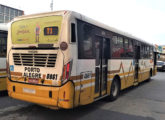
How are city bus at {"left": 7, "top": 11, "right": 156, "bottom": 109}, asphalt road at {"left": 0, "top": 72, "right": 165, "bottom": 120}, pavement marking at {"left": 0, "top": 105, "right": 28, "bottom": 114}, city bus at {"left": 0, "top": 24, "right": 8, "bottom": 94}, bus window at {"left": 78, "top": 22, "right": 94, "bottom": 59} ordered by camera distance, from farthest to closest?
city bus at {"left": 0, "top": 24, "right": 8, "bottom": 94}
pavement marking at {"left": 0, "top": 105, "right": 28, "bottom": 114}
asphalt road at {"left": 0, "top": 72, "right": 165, "bottom": 120}
bus window at {"left": 78, "top": 22, "right": 94, "bottom": 59}
city bus at {"left": 7, "top": 11, "right": 156, "bottom": 109}

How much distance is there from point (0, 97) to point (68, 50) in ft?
15.0

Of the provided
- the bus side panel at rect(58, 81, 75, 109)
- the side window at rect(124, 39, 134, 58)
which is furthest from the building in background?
the bus side panel at rect(58, 81, 75, 109)

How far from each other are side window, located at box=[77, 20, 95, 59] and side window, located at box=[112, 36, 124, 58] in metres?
1.91

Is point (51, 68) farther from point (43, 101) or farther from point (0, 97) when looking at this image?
point (0, 97)

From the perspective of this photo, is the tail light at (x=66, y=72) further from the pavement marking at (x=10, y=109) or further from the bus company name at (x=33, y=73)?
the pavement marking at (x=10, y=109)

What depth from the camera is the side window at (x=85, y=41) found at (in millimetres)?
5297

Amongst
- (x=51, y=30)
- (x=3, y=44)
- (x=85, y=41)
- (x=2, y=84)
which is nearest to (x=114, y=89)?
(x=85, y=41)

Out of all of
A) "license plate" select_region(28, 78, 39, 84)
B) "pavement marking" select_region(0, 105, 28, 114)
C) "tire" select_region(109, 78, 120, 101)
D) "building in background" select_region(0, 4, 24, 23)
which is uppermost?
"building in background" select_region(0, 4, 24, 23)

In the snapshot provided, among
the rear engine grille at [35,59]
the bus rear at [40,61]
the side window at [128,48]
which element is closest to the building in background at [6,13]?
the side window at [128,48]

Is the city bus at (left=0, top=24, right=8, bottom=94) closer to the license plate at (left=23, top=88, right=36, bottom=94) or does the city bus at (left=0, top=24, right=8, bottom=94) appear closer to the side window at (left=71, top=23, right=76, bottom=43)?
the license plate at (left=23, top=88, right=36, bottom=94)

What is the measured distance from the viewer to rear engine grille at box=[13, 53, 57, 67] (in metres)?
5.06

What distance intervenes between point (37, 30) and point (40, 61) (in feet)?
2.94

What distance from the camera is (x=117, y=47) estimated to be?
798 centimetres

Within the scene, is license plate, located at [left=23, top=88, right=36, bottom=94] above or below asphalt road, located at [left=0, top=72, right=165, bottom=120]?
above
